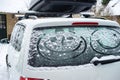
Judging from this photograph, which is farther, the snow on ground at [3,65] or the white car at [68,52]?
the snow on ground at [3,65]

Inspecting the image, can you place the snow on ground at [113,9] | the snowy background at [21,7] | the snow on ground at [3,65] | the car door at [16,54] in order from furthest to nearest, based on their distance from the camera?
the snow on ground at [113,9], the snowy background at [21,7], the snow on ground at [3,65], the car door at [16,54]

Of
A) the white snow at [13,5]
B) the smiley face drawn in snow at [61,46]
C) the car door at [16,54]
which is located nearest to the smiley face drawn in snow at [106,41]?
the smiley face drawn in snow at [61,46]

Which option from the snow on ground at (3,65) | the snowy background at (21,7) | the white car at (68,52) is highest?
the white car at (68,52)

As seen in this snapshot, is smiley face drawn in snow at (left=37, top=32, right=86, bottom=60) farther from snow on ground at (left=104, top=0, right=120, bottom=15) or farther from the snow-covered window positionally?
snow on ground at (left=104, top=0, right=120, bottom=15)

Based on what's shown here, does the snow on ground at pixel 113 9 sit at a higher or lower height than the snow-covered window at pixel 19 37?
lower

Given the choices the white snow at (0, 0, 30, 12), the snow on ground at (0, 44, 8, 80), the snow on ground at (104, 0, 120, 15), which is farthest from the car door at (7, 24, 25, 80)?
the snow on ground at (104, 0, 120, 15)

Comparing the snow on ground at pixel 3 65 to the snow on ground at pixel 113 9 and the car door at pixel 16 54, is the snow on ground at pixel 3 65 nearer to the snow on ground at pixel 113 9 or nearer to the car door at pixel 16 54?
the car door at pixel 16 54

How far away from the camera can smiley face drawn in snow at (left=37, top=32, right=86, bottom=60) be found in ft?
14.2

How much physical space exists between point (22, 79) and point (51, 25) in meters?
0.78

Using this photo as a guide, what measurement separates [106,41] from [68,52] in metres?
0.59

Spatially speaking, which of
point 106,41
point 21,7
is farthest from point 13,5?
point 106,41

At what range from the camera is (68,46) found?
4.42 m

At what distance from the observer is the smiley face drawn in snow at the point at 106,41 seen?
4.52 meters

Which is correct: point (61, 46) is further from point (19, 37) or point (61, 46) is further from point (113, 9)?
point (113, 9)
